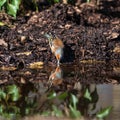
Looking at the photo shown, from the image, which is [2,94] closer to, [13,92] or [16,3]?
[13,92]

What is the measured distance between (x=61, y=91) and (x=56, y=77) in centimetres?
57

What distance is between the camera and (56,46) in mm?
6027

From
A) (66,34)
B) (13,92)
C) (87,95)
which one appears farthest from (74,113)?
(66,34)

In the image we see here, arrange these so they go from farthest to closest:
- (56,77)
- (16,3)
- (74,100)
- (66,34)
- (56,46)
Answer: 1. (16,3)
2. (66,34)
3. (56,46)
4. (56,77)
5. (74,100)

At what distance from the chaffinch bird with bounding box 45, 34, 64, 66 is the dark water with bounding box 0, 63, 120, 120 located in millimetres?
171

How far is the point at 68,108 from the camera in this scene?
442 cm

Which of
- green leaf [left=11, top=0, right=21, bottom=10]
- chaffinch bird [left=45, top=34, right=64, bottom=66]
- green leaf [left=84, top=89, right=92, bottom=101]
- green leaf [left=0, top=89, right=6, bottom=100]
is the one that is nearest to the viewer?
green leaf [left=84, top=89, right=92, bottom=101]

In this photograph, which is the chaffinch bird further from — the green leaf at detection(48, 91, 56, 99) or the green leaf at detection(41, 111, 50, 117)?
the green leaf at detection(41, 111, 50, 117)

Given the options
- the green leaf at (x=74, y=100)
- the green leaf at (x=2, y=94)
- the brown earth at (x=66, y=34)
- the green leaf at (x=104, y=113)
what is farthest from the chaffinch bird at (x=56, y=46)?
the green leaf at (x=104, y=113)

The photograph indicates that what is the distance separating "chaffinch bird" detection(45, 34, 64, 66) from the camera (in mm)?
6012

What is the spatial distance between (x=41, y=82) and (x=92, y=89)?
24.2 inches

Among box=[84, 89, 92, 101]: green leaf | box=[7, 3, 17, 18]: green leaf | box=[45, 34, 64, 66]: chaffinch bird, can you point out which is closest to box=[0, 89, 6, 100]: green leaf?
box=[84, 89, 92, 101]: green leaf

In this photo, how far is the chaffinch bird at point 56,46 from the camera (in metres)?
6.01

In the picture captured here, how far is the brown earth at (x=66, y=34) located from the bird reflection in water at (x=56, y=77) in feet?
1.15
